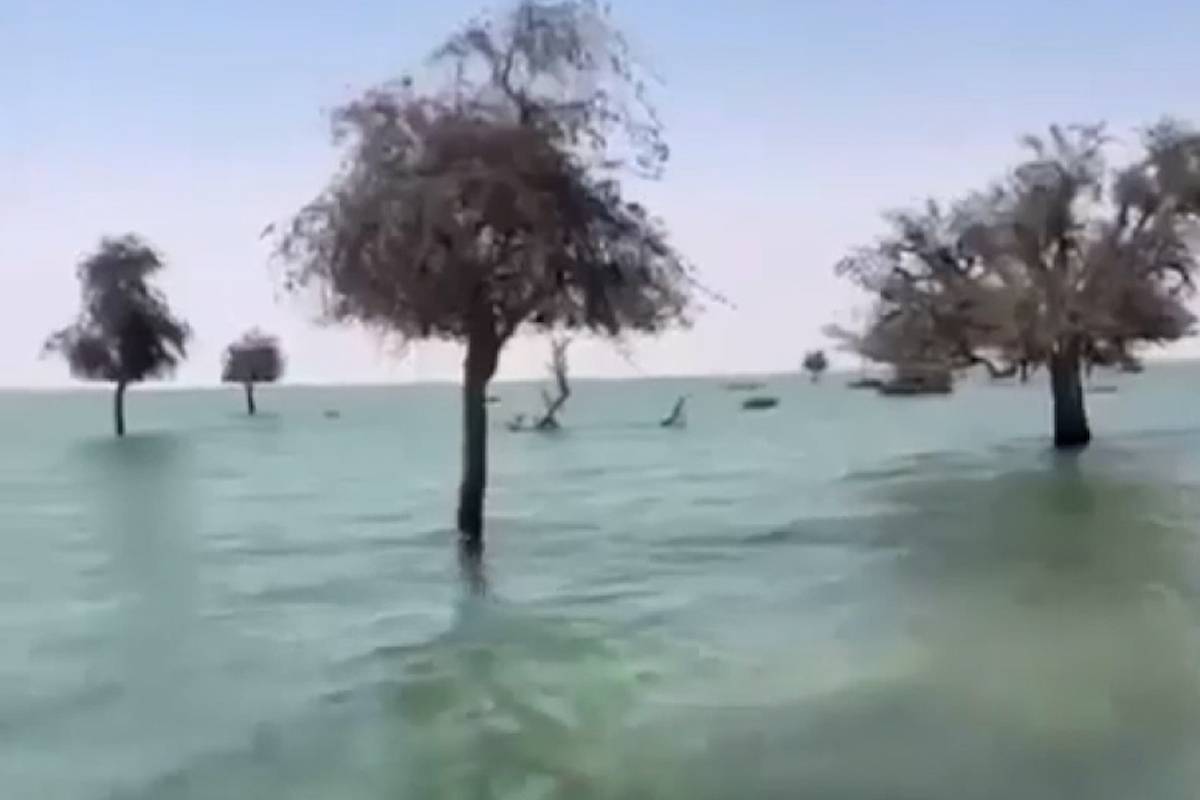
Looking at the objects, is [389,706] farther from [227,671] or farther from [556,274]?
[556,274]

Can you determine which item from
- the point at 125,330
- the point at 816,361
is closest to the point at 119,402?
the point at 125,330

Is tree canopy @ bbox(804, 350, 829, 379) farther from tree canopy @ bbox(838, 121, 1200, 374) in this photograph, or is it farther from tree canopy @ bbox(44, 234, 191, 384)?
tree canopy @ bbox(44, 234, 191, 384)

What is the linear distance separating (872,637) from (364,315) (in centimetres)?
499

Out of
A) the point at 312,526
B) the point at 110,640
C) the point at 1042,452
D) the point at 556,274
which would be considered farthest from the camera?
the point at 1042,452

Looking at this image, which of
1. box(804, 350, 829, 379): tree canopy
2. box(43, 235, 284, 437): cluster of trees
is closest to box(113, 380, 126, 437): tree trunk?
box(43, 235, 284, 437): cluster of trees

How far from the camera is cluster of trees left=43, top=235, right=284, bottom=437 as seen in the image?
4150 centimetres

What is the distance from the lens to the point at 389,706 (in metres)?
6.12

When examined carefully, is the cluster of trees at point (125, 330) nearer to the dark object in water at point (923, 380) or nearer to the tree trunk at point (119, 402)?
the tree trunk at point (119, 402)

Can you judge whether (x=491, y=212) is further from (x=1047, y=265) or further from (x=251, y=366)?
(x=251, y=366)

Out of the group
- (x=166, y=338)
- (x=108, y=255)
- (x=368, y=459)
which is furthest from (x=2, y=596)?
(x=166, y=338)

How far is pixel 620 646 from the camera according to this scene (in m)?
7.37

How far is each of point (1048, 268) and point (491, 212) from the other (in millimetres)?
16530

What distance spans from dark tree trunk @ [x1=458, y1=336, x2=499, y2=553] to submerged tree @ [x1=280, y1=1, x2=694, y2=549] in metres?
0.24

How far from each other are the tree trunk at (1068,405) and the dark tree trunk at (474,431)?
50.5ft
